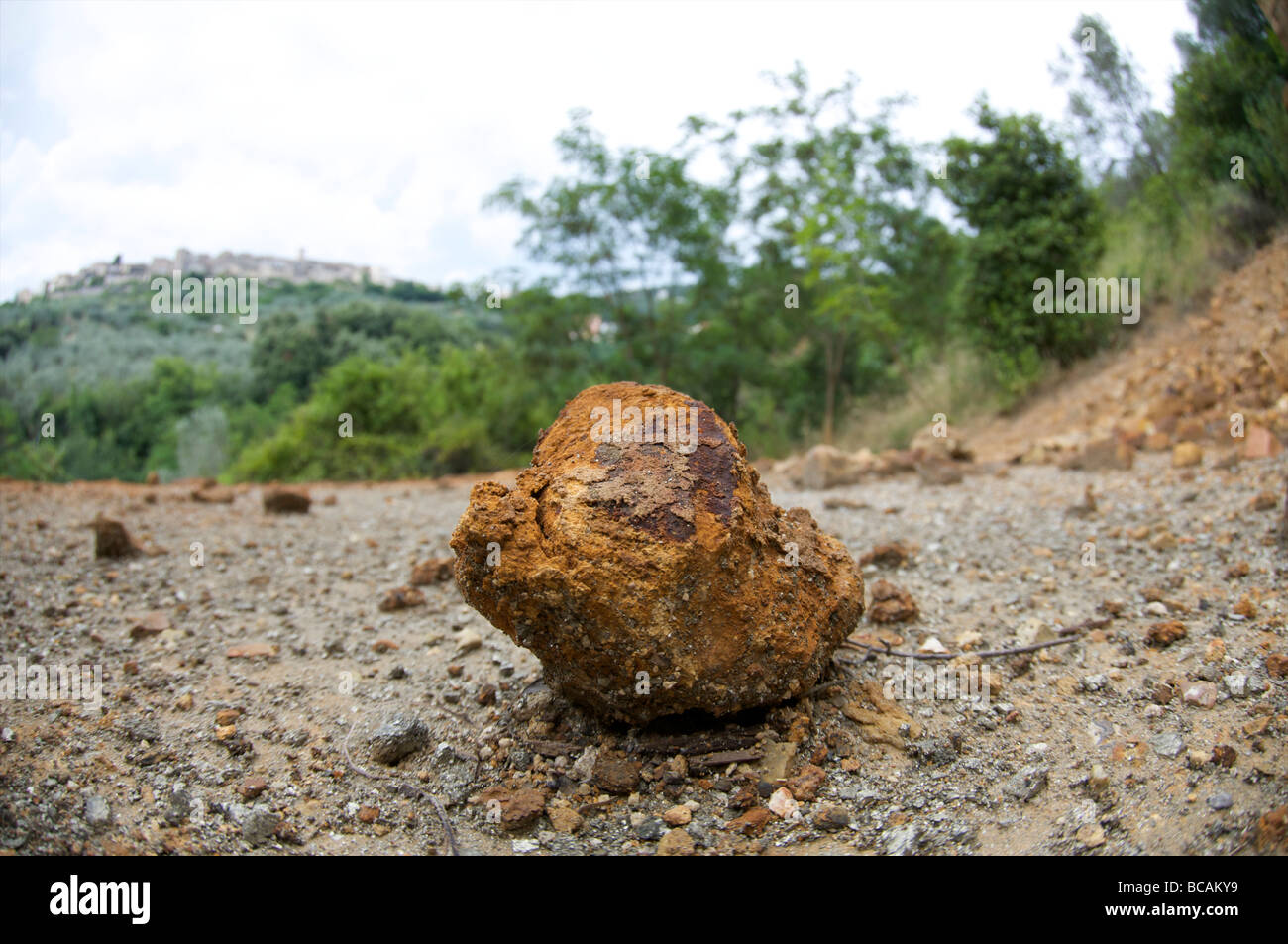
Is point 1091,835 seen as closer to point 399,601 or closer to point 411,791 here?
point 411,791

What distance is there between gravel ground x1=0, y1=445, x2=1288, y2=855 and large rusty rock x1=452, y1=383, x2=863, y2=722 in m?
0.32

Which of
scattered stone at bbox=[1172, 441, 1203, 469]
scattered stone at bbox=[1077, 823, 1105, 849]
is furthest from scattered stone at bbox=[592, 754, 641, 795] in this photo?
scattered stone at bbox=[1172, 441, 1203, 469]

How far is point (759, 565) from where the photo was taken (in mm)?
3053

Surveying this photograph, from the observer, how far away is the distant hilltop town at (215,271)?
28.5ft

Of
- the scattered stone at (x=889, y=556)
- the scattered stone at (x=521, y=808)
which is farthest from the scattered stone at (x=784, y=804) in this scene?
the scattered stone at (x=889, y=556)

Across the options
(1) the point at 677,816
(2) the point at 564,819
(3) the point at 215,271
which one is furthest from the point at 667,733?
(3) the point at 215,271

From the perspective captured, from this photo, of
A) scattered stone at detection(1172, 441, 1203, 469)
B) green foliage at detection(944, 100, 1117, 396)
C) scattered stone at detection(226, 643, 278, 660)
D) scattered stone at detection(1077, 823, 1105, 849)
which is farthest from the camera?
green foliage at detection(944, 100, 1117, 396)

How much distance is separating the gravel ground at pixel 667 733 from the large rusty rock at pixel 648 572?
323 millimetres

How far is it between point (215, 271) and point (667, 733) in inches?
1044

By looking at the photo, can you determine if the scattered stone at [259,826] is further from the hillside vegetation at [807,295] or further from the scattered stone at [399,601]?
the hillside vegetation at [807,295]

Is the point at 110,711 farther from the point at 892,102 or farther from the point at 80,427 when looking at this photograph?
the point at 80,427

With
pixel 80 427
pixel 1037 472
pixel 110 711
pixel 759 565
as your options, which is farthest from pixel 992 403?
pixel 80 427

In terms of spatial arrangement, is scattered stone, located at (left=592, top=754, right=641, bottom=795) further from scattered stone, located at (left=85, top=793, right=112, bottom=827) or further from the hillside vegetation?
the hillside vegetation

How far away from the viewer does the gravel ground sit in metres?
2.62
